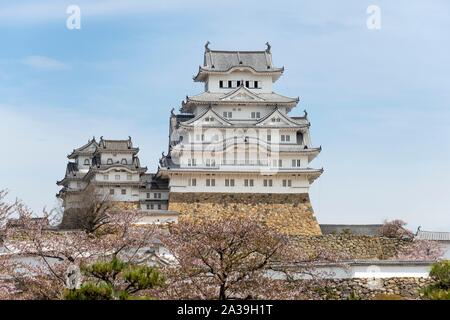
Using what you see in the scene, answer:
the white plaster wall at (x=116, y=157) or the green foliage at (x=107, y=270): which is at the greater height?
the white plaster wall at (x=116, y=157)

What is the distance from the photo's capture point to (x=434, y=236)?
45.4m

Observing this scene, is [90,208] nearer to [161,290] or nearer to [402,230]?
[402,230]

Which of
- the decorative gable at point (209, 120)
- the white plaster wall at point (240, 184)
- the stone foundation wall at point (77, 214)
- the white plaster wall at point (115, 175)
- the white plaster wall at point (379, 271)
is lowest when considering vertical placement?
the white plaster wall at point (379, 271)

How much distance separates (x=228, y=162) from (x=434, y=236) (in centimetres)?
1079

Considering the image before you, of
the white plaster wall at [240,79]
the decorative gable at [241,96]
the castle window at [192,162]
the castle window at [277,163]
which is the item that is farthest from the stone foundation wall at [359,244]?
the white plaster wall at [240,79]

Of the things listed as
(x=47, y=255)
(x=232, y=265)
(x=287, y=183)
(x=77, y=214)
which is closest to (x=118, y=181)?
(x=77, y=214)

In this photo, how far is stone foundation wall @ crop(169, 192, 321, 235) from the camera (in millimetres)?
47844

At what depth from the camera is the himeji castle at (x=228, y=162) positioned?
159 ft

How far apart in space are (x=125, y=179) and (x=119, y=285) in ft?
99.6

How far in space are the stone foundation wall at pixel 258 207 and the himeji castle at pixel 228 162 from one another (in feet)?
0.16

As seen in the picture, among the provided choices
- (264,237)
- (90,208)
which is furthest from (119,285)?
(90,208)

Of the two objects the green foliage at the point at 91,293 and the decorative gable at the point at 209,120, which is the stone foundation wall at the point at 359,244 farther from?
the green foliage at the point at 91,293

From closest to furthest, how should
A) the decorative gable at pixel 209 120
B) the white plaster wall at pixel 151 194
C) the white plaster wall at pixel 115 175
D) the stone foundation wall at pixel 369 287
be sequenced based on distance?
the stone foundation wall at pixel 369 287, the white plaster wall at pixel 151 194, the decorative gable at pixel 209 120, the white plaster wall at pixel 115 175

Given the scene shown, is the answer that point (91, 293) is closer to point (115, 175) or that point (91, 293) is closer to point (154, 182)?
point (115, 175)
